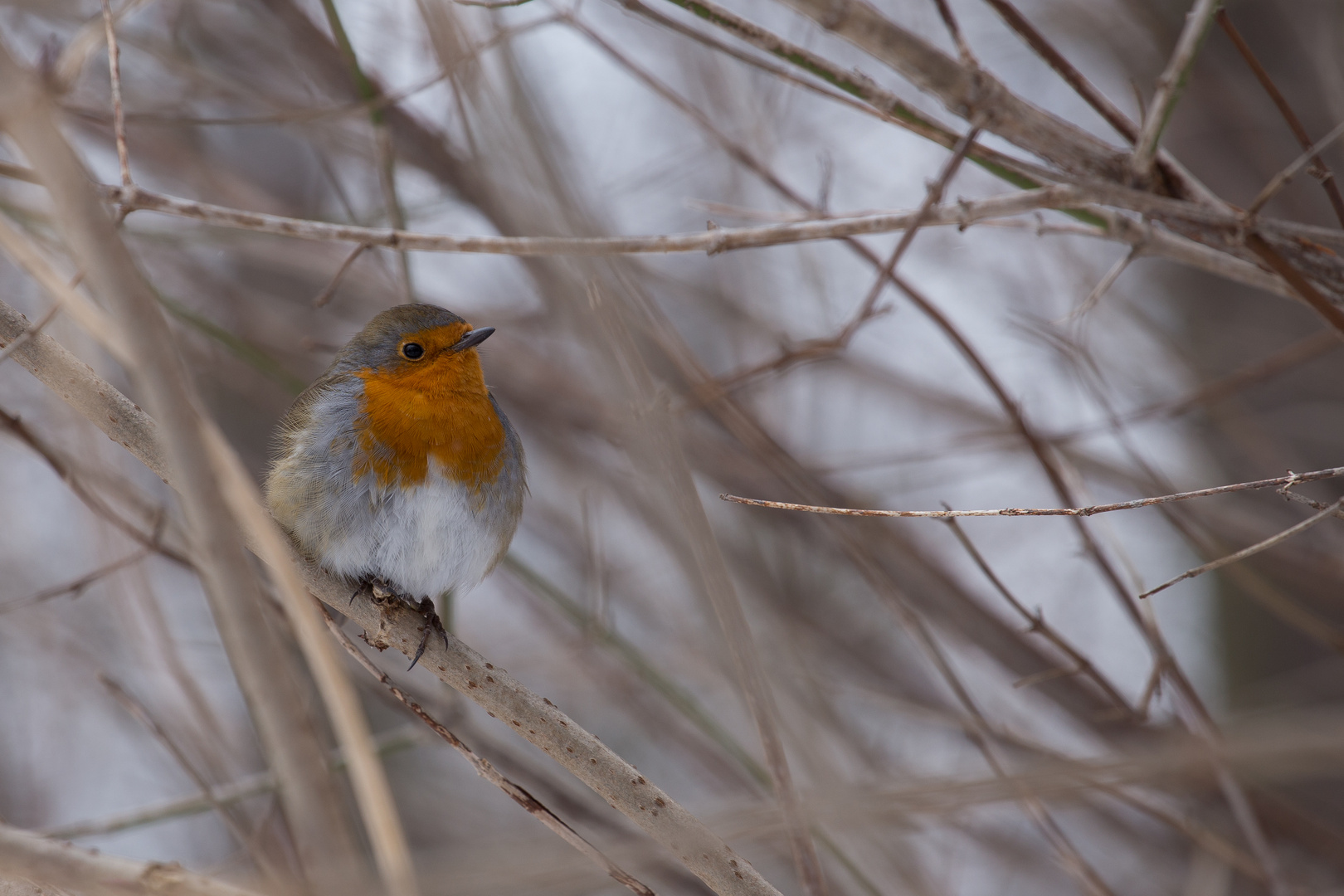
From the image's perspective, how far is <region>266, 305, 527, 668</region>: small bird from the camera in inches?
108

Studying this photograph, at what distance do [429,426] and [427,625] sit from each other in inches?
26.4

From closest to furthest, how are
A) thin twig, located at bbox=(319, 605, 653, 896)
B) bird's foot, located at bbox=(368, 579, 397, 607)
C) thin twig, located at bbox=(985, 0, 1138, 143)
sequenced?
1. thin twig, located at bbox=(319, 605, 653, 896)
2. thin twig, located at bbox=(985, 0, 1138, 143)
3. bird's foot, located at bbox=(368, 579, 397, 607)

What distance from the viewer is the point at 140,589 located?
292cm

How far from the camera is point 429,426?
286cm

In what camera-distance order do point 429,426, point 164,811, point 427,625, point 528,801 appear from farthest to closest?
point 429,426, point 164,811, point 427,625, point 528,801

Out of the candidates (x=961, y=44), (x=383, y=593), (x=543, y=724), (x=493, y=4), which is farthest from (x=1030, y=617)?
(x=493, y=4)

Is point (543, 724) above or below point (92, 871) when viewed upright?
above

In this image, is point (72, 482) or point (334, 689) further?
point (72, 482)

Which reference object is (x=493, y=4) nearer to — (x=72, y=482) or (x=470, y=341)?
(x=470, y=341)

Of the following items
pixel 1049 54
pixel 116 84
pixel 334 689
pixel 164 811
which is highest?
pixel 1049 54

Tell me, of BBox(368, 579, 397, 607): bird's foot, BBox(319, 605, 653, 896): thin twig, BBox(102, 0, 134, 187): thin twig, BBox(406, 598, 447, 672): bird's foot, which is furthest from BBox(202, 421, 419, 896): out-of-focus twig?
BBox(368, 579, 397, 607): bird's foot

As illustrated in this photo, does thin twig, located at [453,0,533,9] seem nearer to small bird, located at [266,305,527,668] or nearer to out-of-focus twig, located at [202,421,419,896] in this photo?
small bird, located at [266,305,527,668]

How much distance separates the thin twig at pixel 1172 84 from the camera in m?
1.70

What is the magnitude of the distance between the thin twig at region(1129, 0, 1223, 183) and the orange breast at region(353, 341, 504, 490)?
1.77 metres
